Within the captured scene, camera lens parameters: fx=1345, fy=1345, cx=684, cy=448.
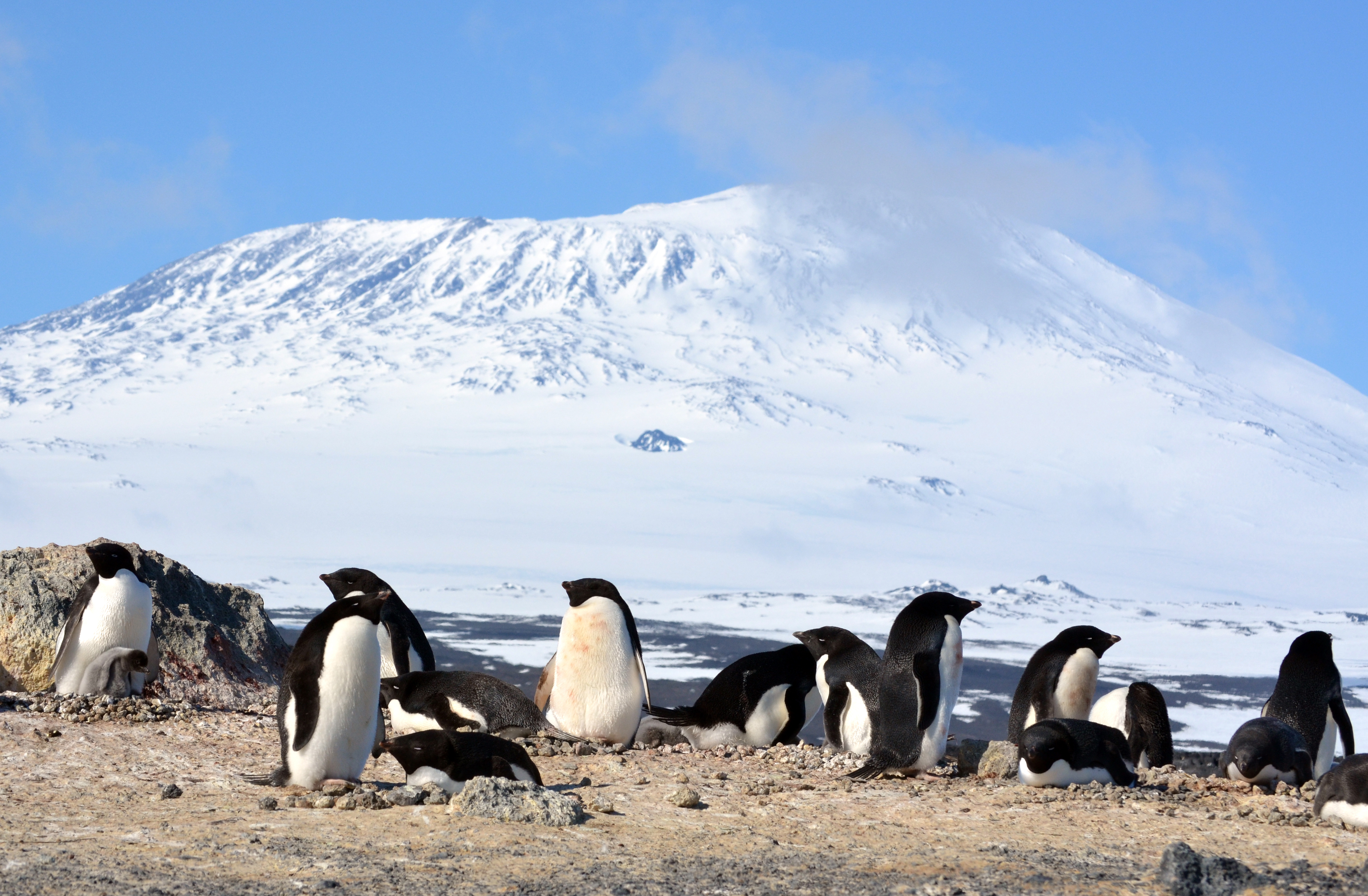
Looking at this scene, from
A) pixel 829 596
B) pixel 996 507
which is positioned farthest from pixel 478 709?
pixel 996 507

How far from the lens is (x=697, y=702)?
9.55 meters

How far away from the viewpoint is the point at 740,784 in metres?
7.45

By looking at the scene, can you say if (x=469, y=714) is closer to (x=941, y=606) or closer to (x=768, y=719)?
(x=768, y=719)

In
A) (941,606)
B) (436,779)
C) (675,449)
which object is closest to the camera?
(436,779)

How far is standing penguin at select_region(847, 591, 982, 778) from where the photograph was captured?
313 inches

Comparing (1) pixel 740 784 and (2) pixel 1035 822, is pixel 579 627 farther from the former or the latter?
(2) pixel 1035 822

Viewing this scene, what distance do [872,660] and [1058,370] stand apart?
603ft

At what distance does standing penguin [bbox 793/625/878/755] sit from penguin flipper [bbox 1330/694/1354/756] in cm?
326

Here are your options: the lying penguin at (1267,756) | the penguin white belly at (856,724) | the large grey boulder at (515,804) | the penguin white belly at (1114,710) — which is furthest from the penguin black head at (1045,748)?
the large grey boulder at (515,804)

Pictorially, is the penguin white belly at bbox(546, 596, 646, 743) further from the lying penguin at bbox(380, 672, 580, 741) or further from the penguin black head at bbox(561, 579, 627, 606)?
the lying penguin at bbox(380, 672, 580, 741)

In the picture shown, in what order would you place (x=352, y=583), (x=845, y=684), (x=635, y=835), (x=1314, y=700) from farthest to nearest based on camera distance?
(x=1314, y=700) → (x=845, y=684) → (x=352, y=583) → (x=635, y=835)

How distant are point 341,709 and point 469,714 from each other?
1.94 meters

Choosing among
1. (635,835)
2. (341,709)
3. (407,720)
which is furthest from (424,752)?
(407,720)

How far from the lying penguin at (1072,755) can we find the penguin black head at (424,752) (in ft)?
10.5
